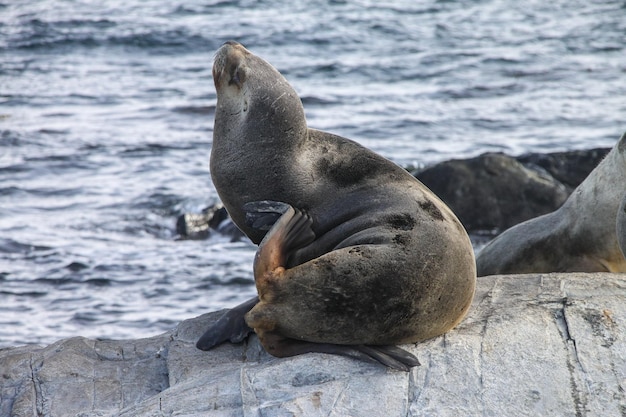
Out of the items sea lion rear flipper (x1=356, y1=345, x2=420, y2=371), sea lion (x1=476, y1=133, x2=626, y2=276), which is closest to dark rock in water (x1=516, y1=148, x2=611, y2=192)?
sea lion (x1=476, y1=133, x2=626, y2=276)

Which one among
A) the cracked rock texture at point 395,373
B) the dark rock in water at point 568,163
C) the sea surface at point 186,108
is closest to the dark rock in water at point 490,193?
the dark rock in water at point 568,163

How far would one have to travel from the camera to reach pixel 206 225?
11.1 m

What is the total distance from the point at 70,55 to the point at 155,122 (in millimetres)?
5842

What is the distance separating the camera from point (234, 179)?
5.23 m

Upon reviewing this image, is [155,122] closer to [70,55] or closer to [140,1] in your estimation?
[70,55]

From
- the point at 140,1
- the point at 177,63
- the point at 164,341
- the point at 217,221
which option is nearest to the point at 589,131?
the point at 217,221

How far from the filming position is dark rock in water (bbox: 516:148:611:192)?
11.5 meters

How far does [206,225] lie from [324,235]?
20.2 ft

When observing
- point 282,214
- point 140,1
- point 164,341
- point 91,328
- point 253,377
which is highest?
point 282,214

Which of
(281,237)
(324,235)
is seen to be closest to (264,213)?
(281,237)

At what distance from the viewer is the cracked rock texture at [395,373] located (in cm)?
440

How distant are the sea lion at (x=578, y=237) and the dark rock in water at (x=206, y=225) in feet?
12.7

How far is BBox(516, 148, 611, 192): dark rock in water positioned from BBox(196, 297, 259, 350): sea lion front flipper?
262 inches

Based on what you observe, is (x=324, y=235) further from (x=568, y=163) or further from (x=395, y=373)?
(x=568, y=163)
